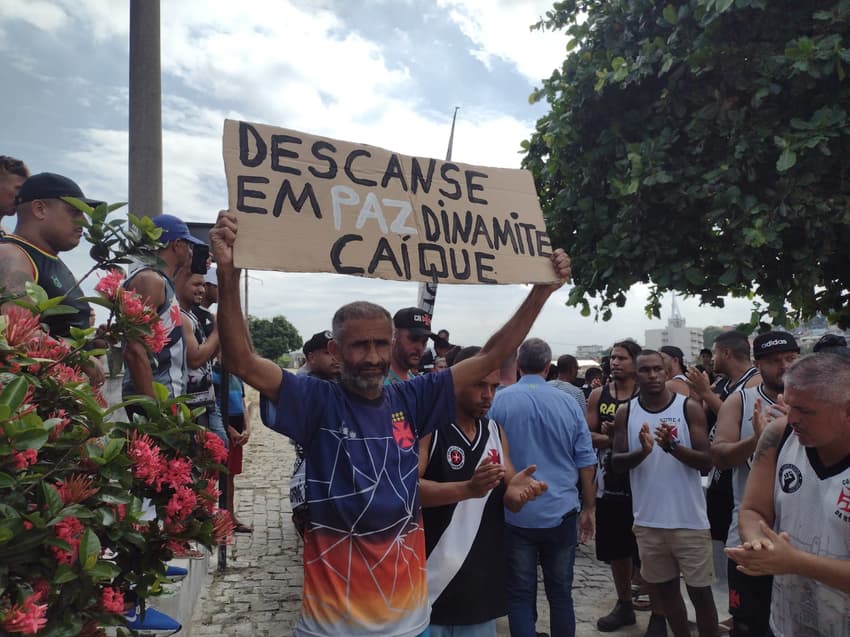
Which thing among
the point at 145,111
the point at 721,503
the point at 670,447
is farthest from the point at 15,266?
the point at 721,503

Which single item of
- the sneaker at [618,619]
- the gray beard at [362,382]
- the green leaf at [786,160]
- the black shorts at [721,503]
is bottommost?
the sneaker at [618,619]

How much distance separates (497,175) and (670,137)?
3.87 meters

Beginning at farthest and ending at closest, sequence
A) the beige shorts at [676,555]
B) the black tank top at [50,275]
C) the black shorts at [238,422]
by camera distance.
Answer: the black shorts at [238,422]
the beige shorts at [676,555]
the black tank top at [50,275]

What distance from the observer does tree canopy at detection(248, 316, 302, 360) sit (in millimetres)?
66750

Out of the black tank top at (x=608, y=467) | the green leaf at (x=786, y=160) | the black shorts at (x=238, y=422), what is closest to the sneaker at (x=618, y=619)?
the black tank top at (x=608, y=467)

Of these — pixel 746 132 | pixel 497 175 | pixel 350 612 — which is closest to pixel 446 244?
pixel 497 175

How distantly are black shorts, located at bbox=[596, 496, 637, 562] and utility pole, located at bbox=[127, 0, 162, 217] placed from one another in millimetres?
4385

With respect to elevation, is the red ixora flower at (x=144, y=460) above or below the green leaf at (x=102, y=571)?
above

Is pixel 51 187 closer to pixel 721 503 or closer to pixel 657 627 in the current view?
pixel 657 627

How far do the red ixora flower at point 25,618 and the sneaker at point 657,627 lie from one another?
4.60m

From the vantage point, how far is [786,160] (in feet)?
17.5

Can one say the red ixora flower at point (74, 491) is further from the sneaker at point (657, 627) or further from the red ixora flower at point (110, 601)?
the sneaker at point (657, 627)

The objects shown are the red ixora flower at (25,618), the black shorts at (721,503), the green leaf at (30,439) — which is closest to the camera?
the red ixora flower at (25,618)

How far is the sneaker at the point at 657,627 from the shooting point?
475 centimetres
